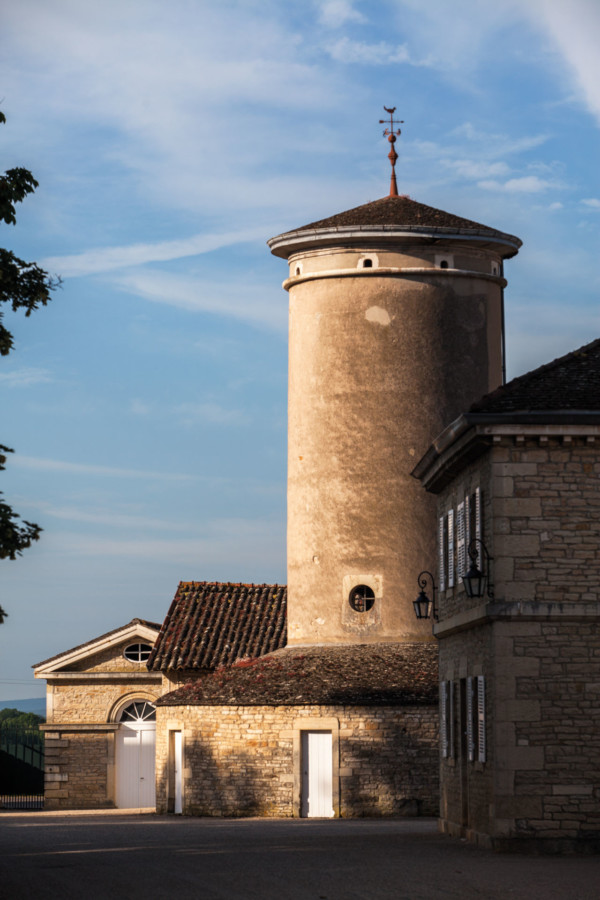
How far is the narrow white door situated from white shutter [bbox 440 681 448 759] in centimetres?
952

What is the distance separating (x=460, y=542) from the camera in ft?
79.4

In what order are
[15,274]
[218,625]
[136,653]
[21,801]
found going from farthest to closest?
[21,801], [136,653], [218,625], [15,274]

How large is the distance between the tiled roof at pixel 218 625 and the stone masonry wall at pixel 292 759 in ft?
17.7

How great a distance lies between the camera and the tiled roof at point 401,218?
34.9 metres

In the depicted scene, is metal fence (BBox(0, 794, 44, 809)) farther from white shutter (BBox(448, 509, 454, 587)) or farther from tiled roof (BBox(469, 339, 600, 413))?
tiled roof (BBox(469, 339, 600, 413))

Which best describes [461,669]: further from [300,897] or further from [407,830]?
[300,897]

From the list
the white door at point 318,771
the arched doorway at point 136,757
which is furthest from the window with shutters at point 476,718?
the arched doorway at point 136,757

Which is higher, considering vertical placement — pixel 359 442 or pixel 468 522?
pixel 359 442

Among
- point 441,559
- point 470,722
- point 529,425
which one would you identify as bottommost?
point 470,722

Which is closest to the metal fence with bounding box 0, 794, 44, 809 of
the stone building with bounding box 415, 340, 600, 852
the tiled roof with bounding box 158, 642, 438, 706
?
the tiled roof with bounding box 158, 642, 438, 706

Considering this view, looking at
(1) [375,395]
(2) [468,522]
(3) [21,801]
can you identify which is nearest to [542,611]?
(2) [468,522]

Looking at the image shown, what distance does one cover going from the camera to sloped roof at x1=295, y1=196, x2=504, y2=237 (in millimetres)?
34938

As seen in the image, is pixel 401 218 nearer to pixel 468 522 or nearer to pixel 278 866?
pixel 468 522

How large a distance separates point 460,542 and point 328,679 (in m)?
9.09
